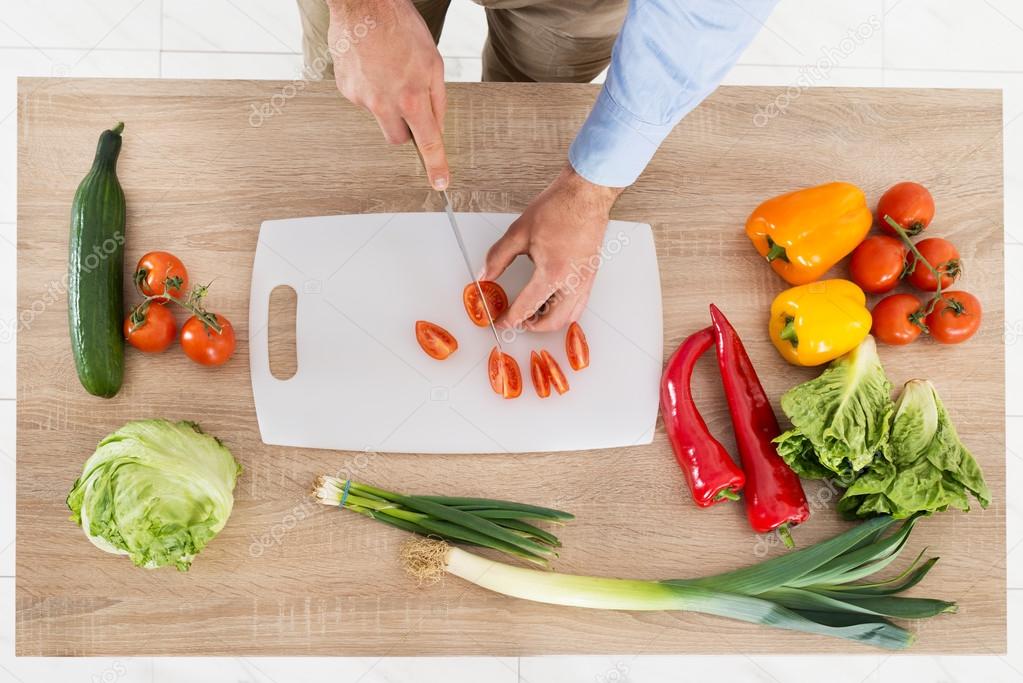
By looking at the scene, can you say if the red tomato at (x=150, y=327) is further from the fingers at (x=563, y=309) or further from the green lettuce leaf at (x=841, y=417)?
the green lettuce leaf at (x=841, y=417)

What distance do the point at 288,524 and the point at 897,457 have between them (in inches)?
44.3

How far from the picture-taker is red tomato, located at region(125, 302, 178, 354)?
57.7 inches

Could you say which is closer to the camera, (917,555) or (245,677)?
(917,555)

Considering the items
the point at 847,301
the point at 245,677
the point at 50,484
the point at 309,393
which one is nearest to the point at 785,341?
the point at 847,301

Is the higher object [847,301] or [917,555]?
[847,301]

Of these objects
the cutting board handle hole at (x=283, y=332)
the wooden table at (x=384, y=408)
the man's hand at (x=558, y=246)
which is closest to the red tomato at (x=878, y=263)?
the wooden table at (x=384, y=408)

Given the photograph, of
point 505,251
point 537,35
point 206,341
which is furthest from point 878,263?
point 206,341

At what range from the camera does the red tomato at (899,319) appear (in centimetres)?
154

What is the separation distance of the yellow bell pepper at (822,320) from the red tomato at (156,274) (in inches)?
44.6

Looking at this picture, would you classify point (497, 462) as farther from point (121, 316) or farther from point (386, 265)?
point (121, 316)

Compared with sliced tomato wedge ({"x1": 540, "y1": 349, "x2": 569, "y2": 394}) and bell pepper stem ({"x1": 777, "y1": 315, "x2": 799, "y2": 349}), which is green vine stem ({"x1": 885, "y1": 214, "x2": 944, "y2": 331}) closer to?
bell pepper stem ({"x1": 777, "y1": 315, "x2": 799, "y2": 349})

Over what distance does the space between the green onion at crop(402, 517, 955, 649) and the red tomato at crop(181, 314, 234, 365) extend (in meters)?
0.49

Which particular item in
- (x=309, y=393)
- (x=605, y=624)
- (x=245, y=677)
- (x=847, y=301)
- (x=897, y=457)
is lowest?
(x=245, y=677)

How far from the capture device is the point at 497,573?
→ 1479 mm
